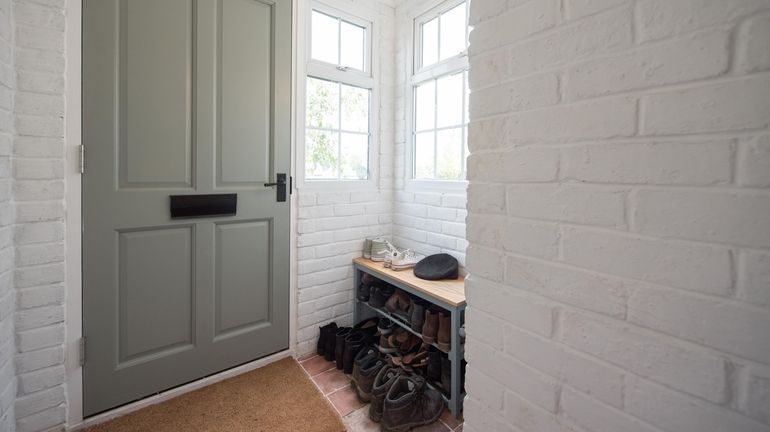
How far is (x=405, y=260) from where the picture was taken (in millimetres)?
2223

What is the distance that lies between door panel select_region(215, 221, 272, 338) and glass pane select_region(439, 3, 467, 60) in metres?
1.62

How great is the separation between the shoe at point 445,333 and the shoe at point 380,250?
68 cm

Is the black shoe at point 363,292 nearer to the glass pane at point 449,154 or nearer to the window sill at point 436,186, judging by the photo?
the window sill at point 436,186

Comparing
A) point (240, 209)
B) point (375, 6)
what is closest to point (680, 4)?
point (240, 209)

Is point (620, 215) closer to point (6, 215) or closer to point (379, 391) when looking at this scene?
point (379, 391)

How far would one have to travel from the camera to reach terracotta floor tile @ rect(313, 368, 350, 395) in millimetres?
1884

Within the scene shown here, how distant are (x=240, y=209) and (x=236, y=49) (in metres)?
0.88

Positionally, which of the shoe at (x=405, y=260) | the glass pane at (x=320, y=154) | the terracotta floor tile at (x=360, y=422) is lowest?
the terracotta floor tile at (x=360, y=422)

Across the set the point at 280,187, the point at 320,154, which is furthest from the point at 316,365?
the point at 320,154

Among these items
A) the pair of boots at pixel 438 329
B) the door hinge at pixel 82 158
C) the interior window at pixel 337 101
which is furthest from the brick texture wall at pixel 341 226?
the door hinge at pixel 82 158

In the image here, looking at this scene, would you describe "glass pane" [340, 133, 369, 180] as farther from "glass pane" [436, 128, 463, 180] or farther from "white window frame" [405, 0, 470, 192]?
"glass pane" [436, 128, 463, 180]

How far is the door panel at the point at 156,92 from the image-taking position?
1586 mm

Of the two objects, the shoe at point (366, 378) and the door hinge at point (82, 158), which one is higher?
the door hinge at point (82, 158)

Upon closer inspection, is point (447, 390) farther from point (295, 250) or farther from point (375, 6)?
point (375, 6)
